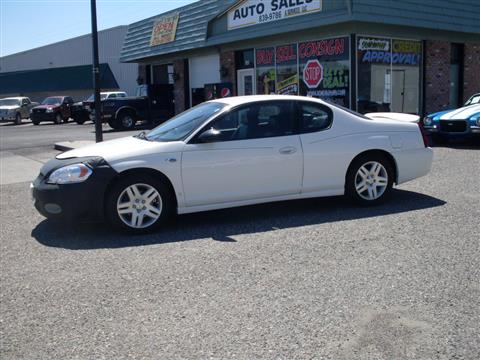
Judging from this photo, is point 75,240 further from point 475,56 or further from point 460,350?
point 475,56

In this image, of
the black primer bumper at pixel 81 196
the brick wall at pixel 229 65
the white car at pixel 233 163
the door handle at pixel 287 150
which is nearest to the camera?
the black primer bumper at pixel 81 196

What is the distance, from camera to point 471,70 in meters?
20.2

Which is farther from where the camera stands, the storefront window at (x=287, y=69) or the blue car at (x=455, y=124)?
the storefront window at (x=287, y=69)

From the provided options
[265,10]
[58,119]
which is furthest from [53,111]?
[265,10]

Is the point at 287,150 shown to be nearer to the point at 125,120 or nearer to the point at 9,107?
the point at 125,120

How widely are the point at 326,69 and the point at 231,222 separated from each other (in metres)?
11.4

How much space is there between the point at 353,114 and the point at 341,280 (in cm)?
317

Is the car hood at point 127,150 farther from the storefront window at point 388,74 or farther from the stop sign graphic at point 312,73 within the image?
the stop sign graphic at point 312,73

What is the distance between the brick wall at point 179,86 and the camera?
77.8ft

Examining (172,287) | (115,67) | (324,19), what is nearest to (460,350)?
(172,287)

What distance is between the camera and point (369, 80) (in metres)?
16.3

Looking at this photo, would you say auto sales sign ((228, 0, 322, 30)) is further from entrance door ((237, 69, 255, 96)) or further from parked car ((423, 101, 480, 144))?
parked car ((423, 101, 480, 144))

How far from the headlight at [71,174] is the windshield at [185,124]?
3.30 feet

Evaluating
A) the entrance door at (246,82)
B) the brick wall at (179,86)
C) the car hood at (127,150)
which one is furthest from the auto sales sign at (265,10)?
the car hood at (127,150)
